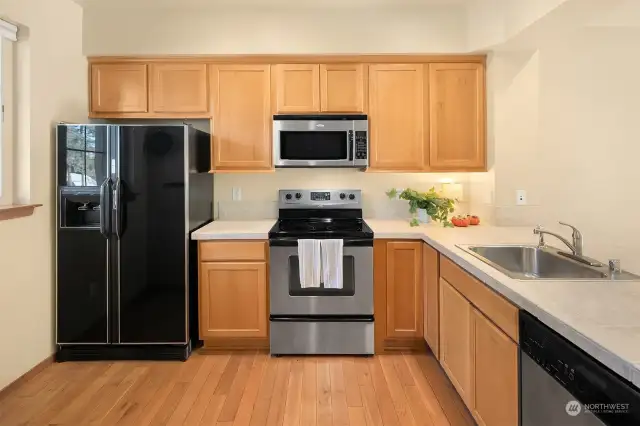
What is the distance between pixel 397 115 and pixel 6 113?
263 centimetres

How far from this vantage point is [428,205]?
3.67m

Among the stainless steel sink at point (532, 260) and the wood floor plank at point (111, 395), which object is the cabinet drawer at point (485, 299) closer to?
the stainless steel sink at point (532, 260)

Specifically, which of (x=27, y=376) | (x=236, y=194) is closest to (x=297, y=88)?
(x=236, y=194)

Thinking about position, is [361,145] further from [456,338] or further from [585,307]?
[585,307]

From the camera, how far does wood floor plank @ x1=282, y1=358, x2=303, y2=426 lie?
2.44m

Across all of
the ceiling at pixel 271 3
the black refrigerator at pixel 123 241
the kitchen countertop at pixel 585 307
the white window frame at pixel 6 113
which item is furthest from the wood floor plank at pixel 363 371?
the ceiling at pixel 271 3

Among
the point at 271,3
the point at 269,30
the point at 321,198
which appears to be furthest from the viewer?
the point at 321,198

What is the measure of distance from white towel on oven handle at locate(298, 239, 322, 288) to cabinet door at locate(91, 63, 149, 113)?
5.68 feet

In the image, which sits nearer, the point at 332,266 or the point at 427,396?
the point at 427,396

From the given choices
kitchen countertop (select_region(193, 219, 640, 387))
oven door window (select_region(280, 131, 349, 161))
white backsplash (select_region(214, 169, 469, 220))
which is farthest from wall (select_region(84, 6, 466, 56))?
kitchen countertop (select_region(193, 219, 640, 387))

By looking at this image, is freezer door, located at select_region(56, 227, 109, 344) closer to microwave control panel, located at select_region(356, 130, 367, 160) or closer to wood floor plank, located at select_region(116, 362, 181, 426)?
wood floor plank, located at select_region(116, 362, 181, 426)

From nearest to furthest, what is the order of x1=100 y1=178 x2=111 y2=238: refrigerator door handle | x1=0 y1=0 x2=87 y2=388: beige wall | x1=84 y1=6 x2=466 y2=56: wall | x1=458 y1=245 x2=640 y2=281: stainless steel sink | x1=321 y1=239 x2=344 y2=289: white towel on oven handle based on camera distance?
x1=458 y1=245 x2=640 y2=281: stainless steel sink, x1=0 y1=0 x2=87 y2=388: beige wall, x1=100 y1=178 x2=111 y2=238: refrigerator door handle, x1=321 y1=239 x2=344 y2=289: white towel on oven handle, x1=84 y1=6 x2=466 y2=56: wall

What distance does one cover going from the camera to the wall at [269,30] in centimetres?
353

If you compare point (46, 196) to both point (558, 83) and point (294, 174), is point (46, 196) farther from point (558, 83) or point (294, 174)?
point (558, 83)
